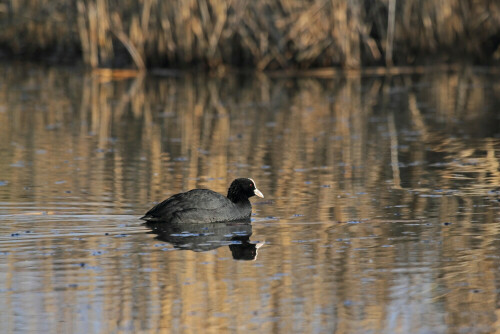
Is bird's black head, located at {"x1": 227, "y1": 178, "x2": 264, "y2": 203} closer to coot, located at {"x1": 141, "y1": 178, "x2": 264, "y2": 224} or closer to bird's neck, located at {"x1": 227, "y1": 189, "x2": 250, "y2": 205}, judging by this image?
bird's neck, located at {"x1": 227, "y1": 189, "x2": 250, "y2": 205}

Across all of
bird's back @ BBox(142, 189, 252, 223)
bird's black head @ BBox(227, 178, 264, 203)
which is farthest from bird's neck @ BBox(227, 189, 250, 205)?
bird's back @ BBox(142, 189, 252, 223)

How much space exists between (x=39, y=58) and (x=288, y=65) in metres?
8.00

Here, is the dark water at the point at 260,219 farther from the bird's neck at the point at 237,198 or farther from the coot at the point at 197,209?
the bird's neck at the point at 237,198

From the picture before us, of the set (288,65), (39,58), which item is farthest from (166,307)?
(39,58)

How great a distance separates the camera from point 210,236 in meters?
8.76

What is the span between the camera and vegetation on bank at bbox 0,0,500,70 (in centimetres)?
2253

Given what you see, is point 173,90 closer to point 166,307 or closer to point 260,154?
point 260,154

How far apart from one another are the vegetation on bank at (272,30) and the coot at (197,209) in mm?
13198

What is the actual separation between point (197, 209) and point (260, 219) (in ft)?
2.13

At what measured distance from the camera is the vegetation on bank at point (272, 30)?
73.9ft

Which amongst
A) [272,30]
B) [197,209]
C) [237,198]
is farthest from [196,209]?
[272,30]

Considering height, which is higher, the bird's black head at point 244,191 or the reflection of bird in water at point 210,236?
the bird's black head at point 244,191

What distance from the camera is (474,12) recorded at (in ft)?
81.1

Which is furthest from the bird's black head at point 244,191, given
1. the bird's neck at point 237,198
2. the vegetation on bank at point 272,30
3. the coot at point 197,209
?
the vegetation on bank at point 272,30
